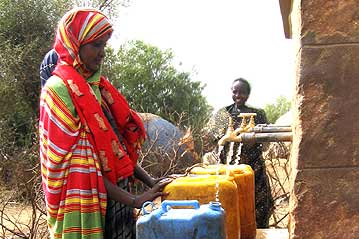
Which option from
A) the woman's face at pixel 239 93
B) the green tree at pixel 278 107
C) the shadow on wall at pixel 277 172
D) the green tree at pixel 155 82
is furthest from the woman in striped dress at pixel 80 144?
the green tree at pixel 278 107

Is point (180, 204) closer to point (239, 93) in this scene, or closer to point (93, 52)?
point (93, 52)

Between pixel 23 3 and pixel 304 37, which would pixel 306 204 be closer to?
pixel 304 37

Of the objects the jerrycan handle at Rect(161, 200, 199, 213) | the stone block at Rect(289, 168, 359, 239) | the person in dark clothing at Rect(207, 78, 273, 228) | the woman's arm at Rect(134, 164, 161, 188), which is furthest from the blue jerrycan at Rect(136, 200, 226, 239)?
the person in dark clothing at Rect(207, 78, 273, 228)

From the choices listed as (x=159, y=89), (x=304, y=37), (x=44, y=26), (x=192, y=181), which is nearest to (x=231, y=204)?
(x=192, y=181)

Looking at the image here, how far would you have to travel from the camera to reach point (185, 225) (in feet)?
6.83

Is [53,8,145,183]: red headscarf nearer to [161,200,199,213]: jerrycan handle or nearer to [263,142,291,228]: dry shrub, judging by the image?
[161,200,199,213]: jerrycan handle

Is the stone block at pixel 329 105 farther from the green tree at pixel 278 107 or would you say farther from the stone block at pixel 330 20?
the green tree at pixel 278 107

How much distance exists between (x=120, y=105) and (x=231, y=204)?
2.27 feet

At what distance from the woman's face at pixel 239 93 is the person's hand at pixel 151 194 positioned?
316cm

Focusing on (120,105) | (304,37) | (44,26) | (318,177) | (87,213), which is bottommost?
(87,213)

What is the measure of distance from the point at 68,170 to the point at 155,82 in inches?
553

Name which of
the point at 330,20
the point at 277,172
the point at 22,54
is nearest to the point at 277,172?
the point at 277,172

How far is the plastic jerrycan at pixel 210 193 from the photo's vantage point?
8.22 ft

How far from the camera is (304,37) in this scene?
1.99 metres
